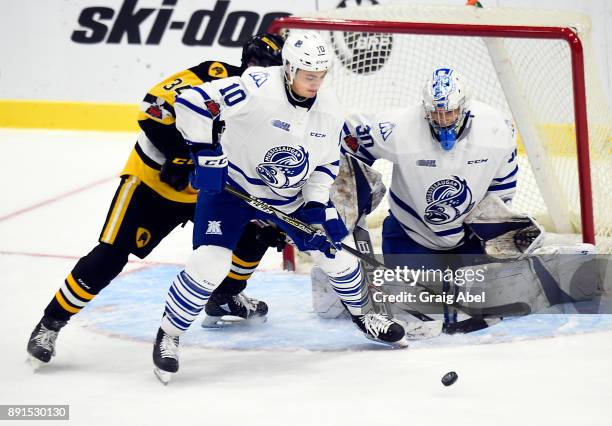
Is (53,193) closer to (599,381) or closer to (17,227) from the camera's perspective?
(17,227)

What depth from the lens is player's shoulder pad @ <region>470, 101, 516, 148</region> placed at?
373 centimetres

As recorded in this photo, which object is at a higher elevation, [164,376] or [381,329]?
[381,329]

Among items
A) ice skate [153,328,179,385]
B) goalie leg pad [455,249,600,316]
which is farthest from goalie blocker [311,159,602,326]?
ice skate [153,328,179,385]

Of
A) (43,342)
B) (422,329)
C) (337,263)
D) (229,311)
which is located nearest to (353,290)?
(337,263)

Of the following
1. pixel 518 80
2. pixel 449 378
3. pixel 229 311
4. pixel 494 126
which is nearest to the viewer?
pixel 449 378

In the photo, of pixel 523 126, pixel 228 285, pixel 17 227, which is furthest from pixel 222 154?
pixel 17 227

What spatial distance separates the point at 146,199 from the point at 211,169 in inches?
16.8

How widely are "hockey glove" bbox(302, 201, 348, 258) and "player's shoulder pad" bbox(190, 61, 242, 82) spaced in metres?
0.48

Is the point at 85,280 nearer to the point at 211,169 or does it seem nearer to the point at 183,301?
the point at 183,301

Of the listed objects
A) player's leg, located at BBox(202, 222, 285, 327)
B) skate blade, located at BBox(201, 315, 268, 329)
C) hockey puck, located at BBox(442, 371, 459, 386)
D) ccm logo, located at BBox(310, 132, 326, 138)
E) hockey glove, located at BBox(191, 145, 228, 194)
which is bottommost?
skate blade, located at BBox(201, 315, 268, 329)

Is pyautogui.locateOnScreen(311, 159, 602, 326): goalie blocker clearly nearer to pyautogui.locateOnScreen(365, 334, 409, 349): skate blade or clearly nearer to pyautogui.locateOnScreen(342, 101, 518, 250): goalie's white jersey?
pyautogui.locateOnScreen(342, 101, 518, 250): goalie's white jersey

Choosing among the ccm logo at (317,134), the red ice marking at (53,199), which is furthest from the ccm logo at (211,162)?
the red ice marking at (53,199)

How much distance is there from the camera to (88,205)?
559 centimetres

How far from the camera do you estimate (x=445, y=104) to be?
3523 millimetres
